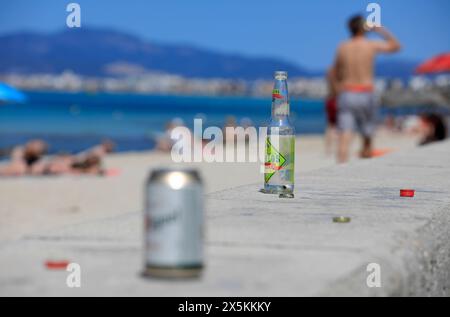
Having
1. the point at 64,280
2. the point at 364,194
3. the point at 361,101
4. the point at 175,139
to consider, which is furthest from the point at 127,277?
the point at 175,139

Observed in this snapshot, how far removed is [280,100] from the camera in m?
5.14

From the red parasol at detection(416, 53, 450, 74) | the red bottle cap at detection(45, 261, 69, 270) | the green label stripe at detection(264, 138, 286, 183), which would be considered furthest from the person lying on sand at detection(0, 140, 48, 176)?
the red parasol at detection(416, 53, 450, 74)

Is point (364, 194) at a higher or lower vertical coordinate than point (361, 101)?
lower

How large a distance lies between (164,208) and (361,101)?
723 centimetres

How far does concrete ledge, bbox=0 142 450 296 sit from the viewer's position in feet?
8.59

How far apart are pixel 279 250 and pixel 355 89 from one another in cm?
674

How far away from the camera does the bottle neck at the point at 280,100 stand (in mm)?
5078

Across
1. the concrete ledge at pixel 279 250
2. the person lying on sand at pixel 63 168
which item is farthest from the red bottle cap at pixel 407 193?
the person lying on sand at pixel 63 168

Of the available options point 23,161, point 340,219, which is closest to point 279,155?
point 340,219

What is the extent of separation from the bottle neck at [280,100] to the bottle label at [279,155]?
0.24 meters

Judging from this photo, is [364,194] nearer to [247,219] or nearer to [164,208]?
[247,219]

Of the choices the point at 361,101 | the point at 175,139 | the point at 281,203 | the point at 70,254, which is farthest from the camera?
the point at 175,139
